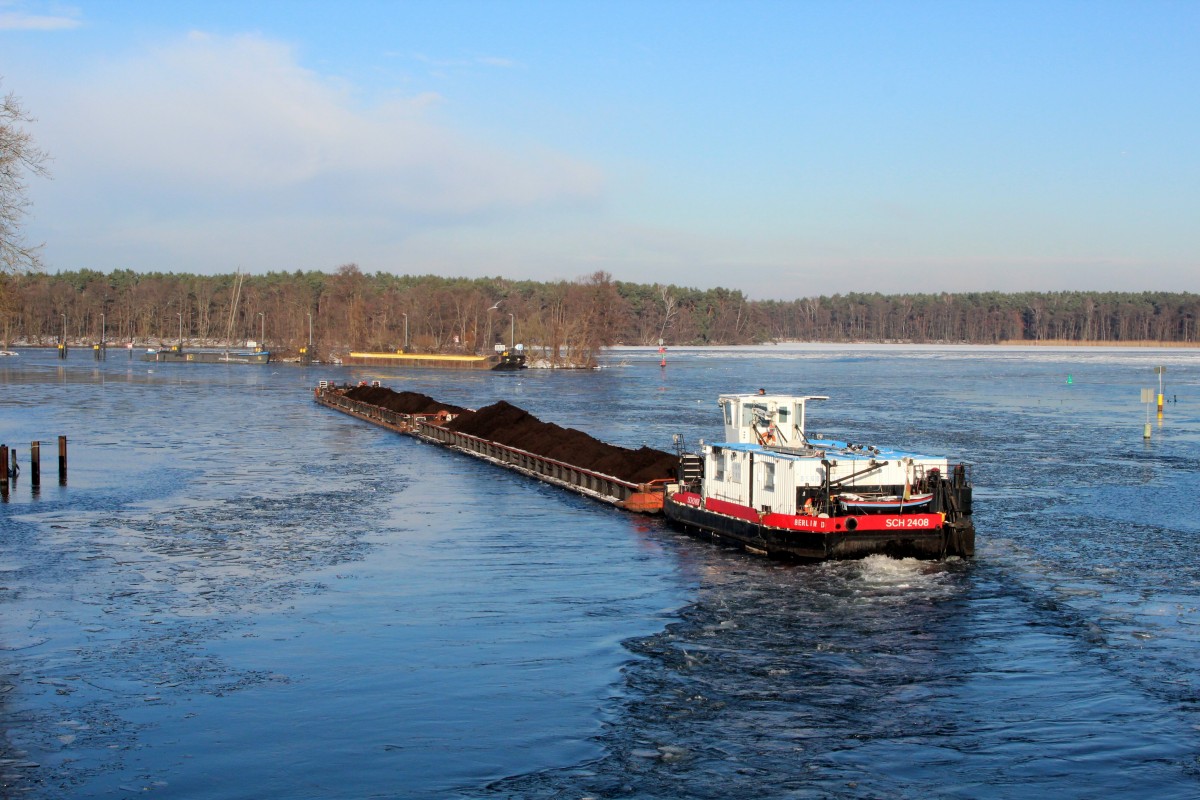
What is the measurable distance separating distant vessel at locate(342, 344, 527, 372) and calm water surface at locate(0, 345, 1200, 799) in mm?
103028

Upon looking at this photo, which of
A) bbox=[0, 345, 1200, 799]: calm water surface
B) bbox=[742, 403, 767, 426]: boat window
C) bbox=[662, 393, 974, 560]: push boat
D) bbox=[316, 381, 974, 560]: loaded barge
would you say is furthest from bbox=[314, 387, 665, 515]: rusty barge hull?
bbox=[662, 393, 974, 560]: push boat

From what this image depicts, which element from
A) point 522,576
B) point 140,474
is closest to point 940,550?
point 522,576

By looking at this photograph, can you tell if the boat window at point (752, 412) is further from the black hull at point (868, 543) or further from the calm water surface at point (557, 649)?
the black hull at point (868, 543)

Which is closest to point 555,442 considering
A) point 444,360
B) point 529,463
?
point 529,463

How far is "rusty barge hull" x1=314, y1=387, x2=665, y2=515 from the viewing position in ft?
114

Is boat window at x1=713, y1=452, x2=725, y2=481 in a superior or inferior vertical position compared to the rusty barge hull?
superior

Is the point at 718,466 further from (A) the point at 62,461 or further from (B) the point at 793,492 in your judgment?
(A) the point at 62,461

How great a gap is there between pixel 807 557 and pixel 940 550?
2959 mm

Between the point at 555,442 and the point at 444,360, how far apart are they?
4421 inches

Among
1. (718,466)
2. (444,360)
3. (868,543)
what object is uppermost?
(444,360)

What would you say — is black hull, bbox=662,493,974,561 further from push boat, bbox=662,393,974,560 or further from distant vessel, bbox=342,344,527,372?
distant vessel, bbox=342,344,527,372

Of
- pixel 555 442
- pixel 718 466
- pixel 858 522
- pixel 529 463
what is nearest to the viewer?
pixel 858 522

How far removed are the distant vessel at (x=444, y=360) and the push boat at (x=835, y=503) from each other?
114615 millimetres

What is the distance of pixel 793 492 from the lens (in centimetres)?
2673
